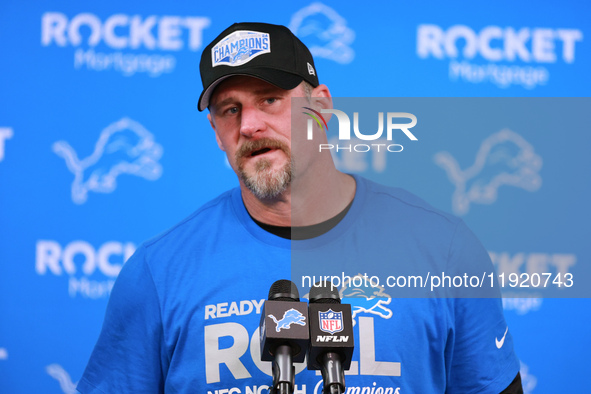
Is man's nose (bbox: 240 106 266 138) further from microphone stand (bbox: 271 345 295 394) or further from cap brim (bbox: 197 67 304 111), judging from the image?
microphone stand (bbox: 271 345 295 394)

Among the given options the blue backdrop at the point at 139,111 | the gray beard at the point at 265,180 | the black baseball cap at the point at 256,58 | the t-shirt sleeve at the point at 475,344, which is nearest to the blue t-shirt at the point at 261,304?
the t-shirt sleeve at the point at 475,344

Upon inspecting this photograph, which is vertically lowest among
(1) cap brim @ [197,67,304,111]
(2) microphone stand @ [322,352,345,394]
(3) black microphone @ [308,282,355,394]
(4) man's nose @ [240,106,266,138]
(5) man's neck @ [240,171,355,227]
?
(2) microphone stand @ [322,352,345,394]

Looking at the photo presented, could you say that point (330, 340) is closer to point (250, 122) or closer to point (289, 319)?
point (289, 319)

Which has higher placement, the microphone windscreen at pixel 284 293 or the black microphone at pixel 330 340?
the microphone windscreen at pixel 284 293

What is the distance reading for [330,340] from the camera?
A: 950mm

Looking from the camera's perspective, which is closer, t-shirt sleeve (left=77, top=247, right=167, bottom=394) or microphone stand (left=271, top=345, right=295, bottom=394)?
microphone stand (left=271, top=345, right=295, bottom=394)

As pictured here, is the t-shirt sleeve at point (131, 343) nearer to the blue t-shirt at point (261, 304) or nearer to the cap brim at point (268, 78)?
the blue t-shirt at point (261, 304)

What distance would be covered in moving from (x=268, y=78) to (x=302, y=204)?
0.32 meters

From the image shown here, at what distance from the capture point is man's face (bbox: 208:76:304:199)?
1.47 metres

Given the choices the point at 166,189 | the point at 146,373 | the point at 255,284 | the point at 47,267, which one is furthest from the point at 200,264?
the point at 47,267

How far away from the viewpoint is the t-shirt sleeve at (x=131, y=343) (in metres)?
1.47

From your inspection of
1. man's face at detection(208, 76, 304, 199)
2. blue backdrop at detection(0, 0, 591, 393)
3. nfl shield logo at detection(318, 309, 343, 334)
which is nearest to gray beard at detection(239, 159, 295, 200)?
man's face at detection(208, 76, 304, 199)

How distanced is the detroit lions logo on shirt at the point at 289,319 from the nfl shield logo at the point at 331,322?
0.10 ft

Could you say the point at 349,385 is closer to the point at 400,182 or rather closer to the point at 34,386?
the point at 400,182
